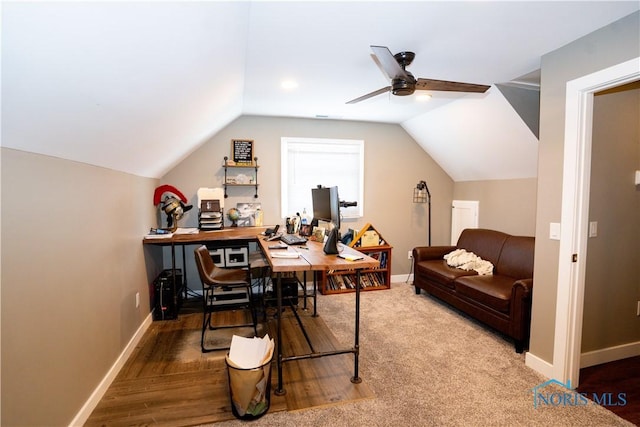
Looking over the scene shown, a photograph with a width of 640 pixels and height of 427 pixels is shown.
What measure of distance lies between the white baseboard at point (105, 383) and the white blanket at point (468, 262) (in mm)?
3487

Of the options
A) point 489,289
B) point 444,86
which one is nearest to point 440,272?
point 489,289

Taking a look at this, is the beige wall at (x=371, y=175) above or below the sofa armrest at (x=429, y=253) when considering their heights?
above

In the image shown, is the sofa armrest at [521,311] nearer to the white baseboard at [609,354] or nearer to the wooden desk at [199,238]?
the white baseboard at [609,354]

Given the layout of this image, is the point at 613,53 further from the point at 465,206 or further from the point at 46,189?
the point at 46,189

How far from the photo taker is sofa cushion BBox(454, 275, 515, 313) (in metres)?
2.83

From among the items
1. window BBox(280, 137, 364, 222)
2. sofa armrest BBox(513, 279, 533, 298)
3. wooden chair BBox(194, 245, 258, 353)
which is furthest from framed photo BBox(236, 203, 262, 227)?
sofa armrest BBox(513, 279, 533, 298)

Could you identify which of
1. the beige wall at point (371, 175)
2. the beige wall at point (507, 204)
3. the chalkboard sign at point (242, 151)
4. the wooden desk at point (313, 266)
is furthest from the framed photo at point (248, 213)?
the beige wall at point (507, 204)

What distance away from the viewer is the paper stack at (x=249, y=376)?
1.86 metres

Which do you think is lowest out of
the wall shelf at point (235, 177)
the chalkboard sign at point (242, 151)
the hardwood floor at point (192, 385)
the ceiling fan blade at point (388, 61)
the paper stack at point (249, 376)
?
the hardwood floor at point (192, 385)

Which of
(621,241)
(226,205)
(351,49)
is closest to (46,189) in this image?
(351,49)

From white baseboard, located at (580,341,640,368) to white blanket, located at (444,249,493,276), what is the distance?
1.19 metres

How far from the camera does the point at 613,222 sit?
95.7 inches

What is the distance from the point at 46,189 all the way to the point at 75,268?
0.49 metres

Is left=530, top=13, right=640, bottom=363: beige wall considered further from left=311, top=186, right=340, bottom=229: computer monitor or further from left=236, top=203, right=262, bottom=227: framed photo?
left=236, top=203, right=262, bottom=227: framed photo
